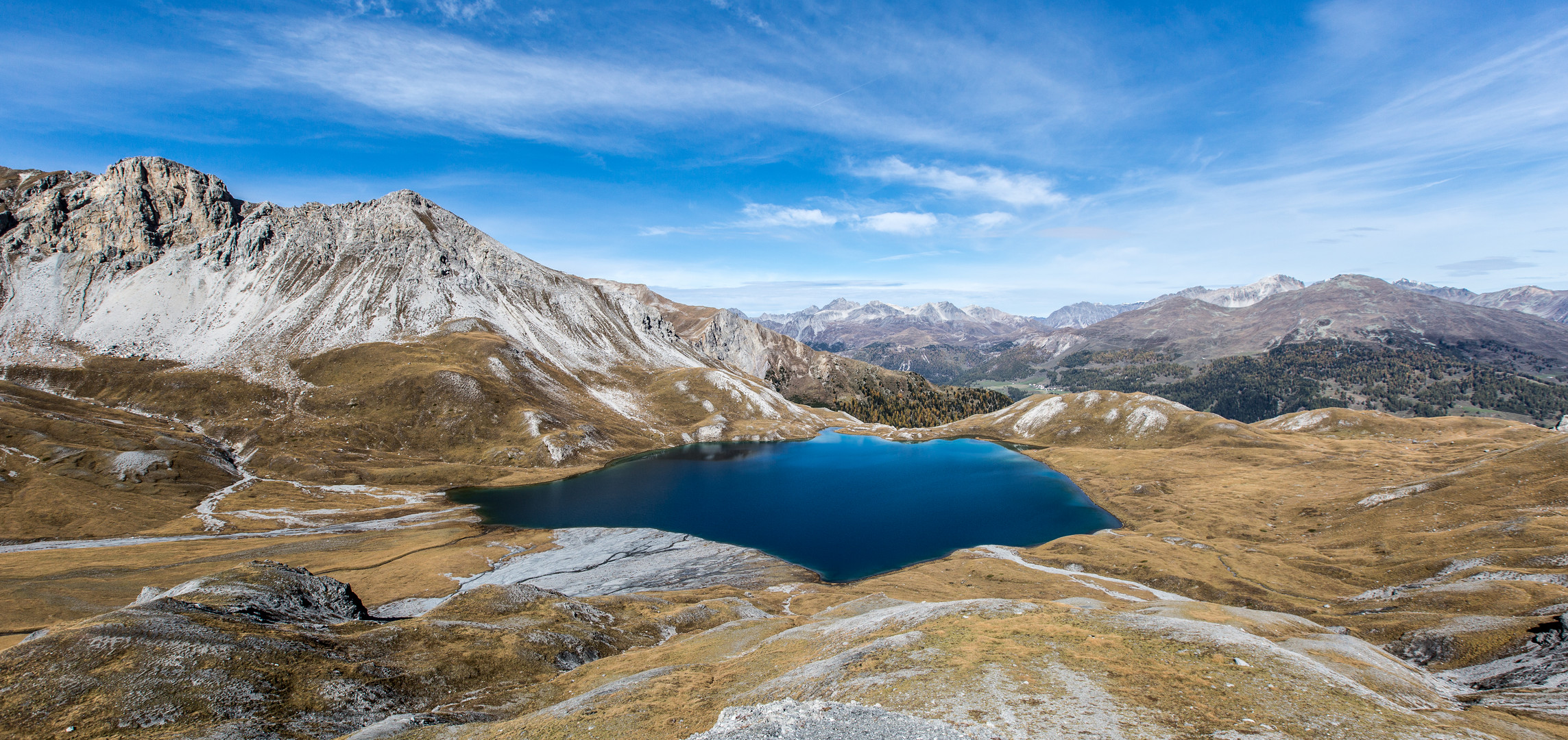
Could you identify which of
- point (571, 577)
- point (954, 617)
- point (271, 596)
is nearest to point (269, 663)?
point (271, 596)

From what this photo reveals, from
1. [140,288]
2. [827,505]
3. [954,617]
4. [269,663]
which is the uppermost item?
[140,288]

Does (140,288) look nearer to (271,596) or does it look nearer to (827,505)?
(271,596)

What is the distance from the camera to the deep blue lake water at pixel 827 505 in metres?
92.8

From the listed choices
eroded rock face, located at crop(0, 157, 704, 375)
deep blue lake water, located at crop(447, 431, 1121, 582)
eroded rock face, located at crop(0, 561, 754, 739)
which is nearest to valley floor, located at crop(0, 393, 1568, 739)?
eroded rock face, located at crop(0, 561, 754, 739)

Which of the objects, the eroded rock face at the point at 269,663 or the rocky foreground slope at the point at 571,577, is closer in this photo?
the eroded rock face at the point at 269,663

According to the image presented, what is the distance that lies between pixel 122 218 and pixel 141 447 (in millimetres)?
150788

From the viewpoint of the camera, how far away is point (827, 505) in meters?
116

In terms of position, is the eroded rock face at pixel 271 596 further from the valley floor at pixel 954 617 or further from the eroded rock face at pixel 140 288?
the eroded rock face at pixel 140 288

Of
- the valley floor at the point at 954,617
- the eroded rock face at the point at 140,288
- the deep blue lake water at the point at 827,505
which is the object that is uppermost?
the eroded rock face at the point at 140,288

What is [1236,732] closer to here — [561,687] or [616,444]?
[561,687]

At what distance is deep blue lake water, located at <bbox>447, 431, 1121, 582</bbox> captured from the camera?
92750 mm

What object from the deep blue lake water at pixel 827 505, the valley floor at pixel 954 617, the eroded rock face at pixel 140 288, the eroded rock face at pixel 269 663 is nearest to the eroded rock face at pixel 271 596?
the eroded rock face at pixel 269 663

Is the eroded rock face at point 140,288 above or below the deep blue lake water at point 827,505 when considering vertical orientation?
above

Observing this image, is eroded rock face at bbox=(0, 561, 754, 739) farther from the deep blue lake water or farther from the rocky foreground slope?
the deep blue lake water
